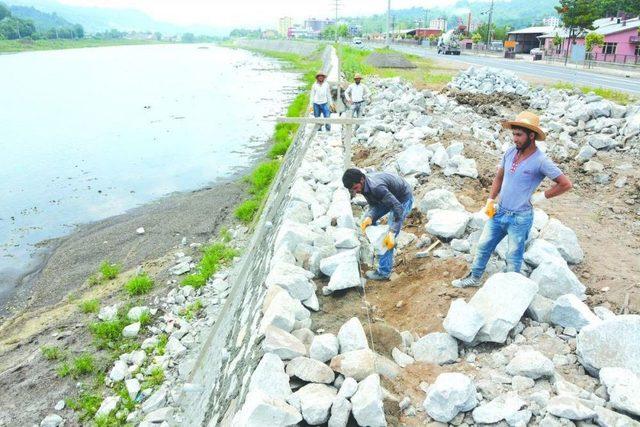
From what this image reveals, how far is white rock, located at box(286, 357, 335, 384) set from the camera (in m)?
3.09

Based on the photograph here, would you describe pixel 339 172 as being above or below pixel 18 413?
above

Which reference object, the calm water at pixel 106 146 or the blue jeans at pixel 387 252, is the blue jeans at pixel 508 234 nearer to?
the blue jeans at pixel 387 252

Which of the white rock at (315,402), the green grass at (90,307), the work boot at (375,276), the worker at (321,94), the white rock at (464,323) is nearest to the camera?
the white rock at (315,402)

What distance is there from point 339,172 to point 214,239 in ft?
8.91

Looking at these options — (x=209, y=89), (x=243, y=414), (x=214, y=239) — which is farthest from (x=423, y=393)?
(x=209, y=89)

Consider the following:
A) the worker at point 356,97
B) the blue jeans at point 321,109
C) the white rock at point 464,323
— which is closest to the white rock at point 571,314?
the white rock at point 464,323

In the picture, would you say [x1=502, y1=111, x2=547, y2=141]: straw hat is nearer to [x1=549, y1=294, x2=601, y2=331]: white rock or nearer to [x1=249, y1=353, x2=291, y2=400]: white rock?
[x1=549, y1=294, x2=601, y2=331]: white rock

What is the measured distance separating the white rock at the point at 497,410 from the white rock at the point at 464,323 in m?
0.62

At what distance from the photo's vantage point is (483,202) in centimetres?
652

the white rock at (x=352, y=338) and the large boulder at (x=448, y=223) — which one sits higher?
the large boulder at (x=448, y=223)

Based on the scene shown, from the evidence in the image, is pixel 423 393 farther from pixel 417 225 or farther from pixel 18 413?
pixel 18 413

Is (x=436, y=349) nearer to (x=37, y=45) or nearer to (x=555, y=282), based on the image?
(x=555, y=282)

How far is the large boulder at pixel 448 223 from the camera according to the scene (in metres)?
5.18

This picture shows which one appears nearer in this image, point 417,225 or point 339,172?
point 417,225
